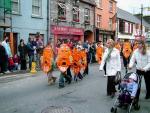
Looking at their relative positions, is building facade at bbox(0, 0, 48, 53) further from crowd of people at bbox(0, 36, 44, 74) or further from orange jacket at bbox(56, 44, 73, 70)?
orange jacket at bbox(56, 44, 73, 70)

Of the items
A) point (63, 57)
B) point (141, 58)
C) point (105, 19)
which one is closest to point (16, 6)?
point (63, 57)

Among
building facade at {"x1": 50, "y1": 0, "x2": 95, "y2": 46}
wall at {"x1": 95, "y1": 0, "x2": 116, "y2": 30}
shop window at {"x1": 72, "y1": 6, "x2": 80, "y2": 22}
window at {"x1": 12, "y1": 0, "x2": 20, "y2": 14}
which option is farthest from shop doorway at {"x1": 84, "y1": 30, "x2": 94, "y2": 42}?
window at {"x1": 12, "y1": 0, "x2": 20, "y2": 14}

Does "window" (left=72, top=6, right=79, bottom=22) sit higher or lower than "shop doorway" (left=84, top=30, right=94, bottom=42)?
higher

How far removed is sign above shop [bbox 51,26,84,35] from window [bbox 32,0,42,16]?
2.16 m

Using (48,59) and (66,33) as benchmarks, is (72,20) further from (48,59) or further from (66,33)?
(48,59)

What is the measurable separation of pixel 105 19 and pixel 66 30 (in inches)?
532

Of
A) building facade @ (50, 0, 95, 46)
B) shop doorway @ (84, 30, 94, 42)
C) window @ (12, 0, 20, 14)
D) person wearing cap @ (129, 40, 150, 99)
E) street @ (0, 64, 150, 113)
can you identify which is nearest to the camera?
street @ (0, 64, 150, 113)

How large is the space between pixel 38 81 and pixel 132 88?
7703 millimetres

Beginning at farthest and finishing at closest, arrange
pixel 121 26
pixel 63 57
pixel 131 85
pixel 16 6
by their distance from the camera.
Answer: pixel 121 26 → pixel 16 6 → pixel 63 57 → pixel 131 85

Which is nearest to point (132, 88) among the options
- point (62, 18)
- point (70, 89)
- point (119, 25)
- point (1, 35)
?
point (70, 89)

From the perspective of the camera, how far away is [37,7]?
29.2 meters

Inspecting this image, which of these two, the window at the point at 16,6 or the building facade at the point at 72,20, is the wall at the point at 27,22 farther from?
the building facade at the point at 72,20

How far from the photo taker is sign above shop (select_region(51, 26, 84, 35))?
31625mm

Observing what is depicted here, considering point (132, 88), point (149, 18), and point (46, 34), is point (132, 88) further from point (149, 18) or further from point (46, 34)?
point (149, 18)
